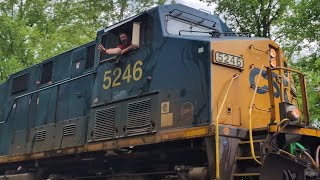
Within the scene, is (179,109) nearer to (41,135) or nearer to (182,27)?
(182,27)

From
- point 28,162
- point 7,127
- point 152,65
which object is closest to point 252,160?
point 152,65

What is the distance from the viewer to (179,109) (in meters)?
6.20

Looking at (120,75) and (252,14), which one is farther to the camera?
(252,14)

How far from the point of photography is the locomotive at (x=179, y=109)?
217 inches

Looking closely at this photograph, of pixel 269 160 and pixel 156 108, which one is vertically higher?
pixel 156 108

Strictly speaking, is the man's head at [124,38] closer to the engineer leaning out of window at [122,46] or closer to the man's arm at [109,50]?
the engineer leaning out of window at [122,46]

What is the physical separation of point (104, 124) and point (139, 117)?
3.11 ft

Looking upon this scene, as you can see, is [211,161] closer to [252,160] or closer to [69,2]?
[252,160]

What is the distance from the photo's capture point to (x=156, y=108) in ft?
21.4

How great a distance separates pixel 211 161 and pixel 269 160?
76 centimetres

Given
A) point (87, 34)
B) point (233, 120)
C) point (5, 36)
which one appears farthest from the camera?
point (87, 34)

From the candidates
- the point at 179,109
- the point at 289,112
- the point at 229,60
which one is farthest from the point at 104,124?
the point at 289,112

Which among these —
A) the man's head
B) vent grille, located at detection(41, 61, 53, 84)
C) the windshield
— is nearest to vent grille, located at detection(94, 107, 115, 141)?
the man's head

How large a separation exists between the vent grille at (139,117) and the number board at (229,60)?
54.8 inches
